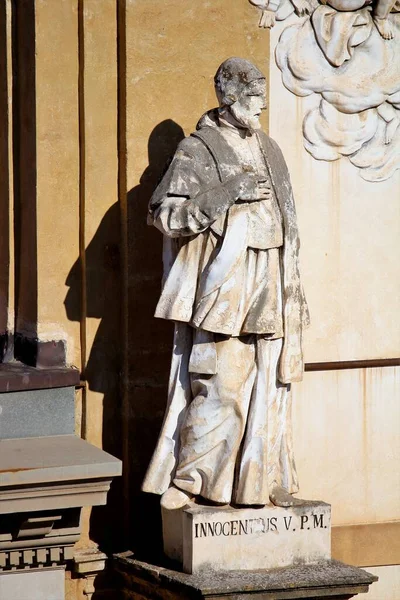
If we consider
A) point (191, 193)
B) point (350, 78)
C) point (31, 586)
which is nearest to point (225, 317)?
point (191, 193)

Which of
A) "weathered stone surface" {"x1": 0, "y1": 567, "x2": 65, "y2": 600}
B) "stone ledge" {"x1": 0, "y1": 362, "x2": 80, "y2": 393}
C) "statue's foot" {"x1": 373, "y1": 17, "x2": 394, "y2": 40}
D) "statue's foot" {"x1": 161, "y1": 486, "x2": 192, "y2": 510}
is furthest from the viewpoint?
"statue's foot" {"x1": 373, "y1": 17, "x2": 394, "y2": 40}

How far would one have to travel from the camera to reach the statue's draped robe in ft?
27.2

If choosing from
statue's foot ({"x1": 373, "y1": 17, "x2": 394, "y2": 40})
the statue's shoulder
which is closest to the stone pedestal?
the statue's shoulder

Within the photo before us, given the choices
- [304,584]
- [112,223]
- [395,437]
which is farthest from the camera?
[395,437]

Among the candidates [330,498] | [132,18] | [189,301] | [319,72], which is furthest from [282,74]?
[330,498]

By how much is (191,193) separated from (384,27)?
5.31 ft

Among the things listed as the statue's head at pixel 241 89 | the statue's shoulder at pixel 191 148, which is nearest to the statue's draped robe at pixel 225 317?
the statue's shoulder at pixel 191 148

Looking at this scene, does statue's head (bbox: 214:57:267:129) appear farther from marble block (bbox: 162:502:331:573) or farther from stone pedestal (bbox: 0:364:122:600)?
marble block (bbox: 162:502:331:573)

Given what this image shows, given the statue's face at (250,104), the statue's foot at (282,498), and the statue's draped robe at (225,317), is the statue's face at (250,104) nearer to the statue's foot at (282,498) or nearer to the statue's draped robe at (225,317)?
the statue's draped robe at (225,317)

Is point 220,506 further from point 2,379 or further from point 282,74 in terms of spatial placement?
point 282,74

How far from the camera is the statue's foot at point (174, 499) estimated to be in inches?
332

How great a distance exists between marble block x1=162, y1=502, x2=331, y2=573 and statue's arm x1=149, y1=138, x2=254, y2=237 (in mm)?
1210

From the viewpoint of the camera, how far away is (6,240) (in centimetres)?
926

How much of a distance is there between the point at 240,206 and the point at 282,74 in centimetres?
108
